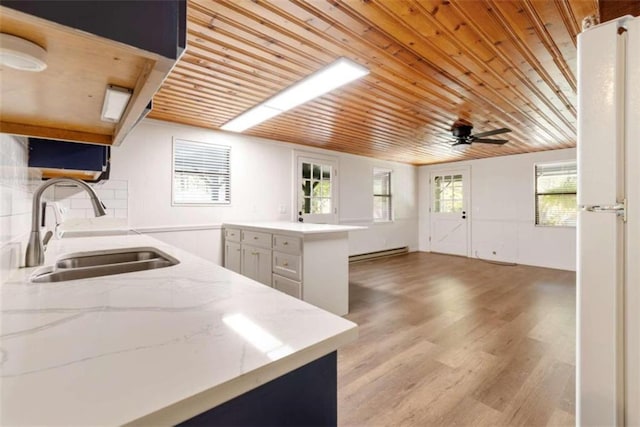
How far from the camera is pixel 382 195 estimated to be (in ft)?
22.1

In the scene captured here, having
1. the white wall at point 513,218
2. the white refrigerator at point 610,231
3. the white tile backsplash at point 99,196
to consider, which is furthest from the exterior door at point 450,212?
the white tile backsplash at point 99,196

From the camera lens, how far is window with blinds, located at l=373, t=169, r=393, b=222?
658 cm

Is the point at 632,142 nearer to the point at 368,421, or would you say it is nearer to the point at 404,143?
the point at 368,421

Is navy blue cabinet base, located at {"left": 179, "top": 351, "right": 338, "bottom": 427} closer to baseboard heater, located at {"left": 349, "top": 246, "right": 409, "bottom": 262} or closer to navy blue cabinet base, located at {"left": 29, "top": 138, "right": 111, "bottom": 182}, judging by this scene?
navy blue cabinet base, located at {"left": 29, "top": 138, "right": 111, "bottom": 182}

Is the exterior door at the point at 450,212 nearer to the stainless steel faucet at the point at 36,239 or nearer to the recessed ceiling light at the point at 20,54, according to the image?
the stainless steel faucet at the point at 36,239

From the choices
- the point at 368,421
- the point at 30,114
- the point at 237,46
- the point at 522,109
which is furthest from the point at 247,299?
the point at 522,109

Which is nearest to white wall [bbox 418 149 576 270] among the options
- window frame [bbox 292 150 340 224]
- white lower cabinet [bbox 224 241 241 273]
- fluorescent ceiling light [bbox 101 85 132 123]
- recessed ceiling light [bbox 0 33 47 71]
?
window frame [bbox 292 150 340 224]

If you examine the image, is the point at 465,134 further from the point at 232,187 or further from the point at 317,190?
the point at 232,187

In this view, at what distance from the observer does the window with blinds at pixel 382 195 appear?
6.58m

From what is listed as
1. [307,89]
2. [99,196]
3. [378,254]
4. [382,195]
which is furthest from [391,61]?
[378,254]

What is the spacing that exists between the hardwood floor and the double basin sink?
4.62 ft

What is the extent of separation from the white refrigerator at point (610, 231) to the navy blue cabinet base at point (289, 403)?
1.15 meters

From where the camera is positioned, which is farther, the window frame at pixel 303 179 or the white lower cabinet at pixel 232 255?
the window frame at pixel 303 179

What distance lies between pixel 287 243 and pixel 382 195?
169 inches
